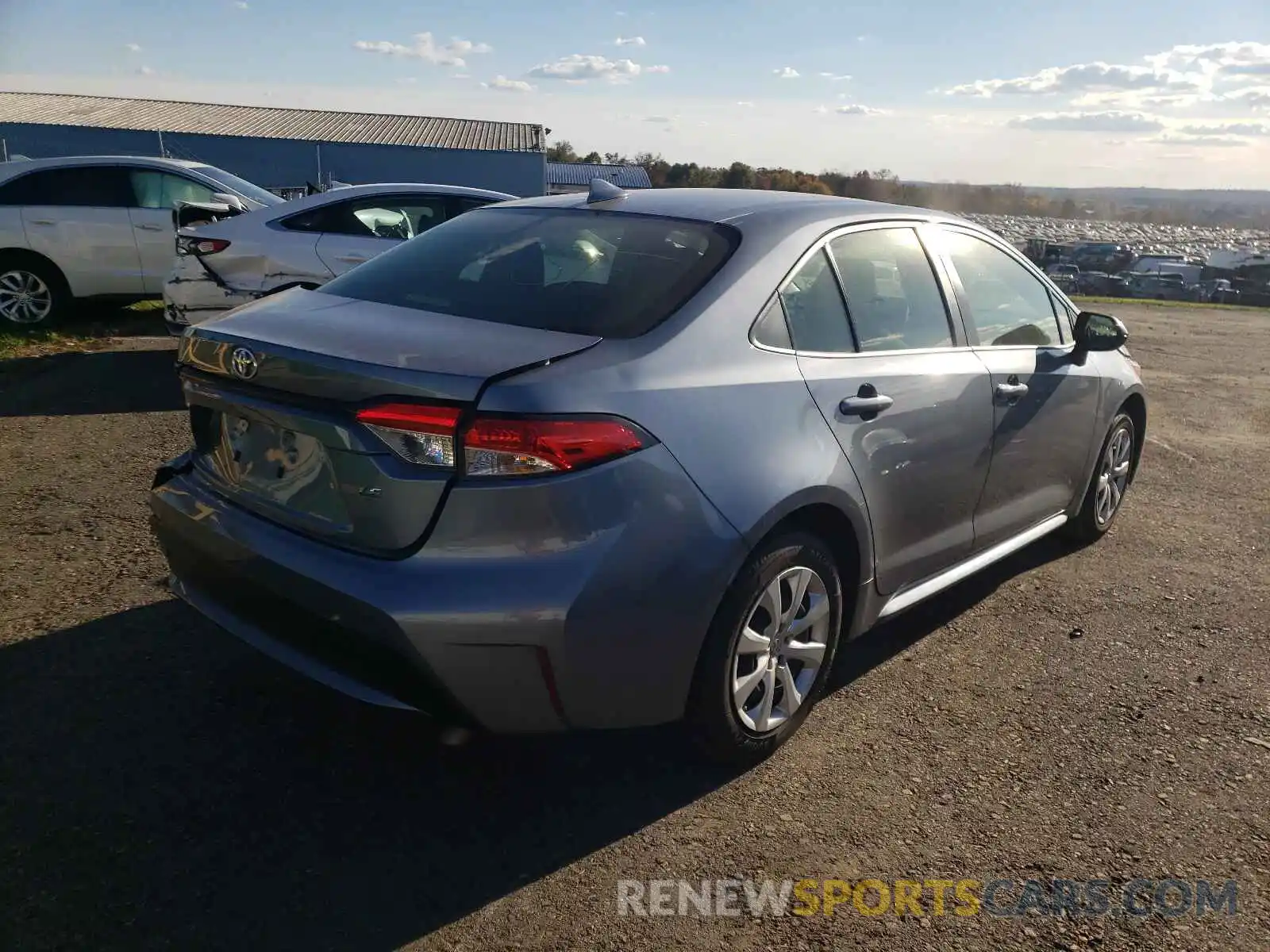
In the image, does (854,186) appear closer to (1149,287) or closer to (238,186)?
(1149,287)

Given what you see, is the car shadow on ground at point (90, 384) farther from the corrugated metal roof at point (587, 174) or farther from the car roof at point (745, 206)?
the corrugated metal roof at point (587, 174)

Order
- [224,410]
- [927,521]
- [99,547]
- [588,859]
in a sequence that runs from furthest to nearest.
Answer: [99,547] → [927,521] → [224,410] → [588,859]

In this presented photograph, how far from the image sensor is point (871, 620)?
3.50 m

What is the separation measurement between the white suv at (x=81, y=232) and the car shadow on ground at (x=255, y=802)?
7083 millimetres

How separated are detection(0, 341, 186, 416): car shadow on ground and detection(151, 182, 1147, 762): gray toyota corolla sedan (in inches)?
170

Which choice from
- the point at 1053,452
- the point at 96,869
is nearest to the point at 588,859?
the point at 96,869

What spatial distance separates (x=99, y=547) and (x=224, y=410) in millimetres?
1997

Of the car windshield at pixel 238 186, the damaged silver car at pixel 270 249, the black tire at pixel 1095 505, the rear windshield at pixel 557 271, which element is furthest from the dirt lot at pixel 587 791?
the car windshield at pixel 238 186

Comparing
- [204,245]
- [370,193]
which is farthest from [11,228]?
[370,193]

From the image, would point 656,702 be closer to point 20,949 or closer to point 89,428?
point 20,949

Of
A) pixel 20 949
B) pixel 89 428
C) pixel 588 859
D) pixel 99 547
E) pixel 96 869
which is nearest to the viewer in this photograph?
pixel 20 949

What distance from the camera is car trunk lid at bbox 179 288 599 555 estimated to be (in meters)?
2.49

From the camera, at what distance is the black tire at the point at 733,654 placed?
2814 mm

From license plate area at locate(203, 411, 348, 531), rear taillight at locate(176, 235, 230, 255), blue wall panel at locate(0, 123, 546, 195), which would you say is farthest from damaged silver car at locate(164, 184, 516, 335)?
blue wall panel at locate(0, 123, 546, 195)
